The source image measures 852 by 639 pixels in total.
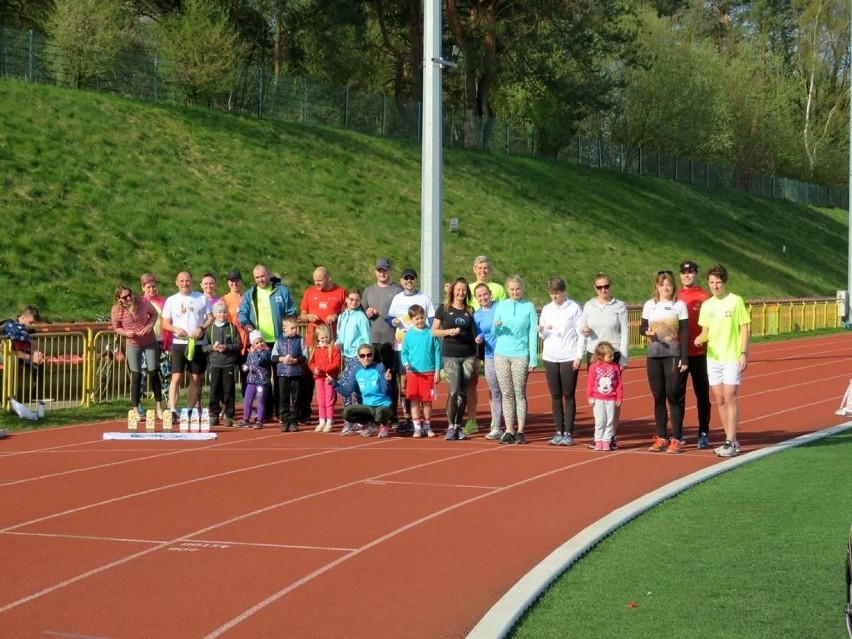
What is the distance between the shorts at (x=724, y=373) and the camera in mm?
14398

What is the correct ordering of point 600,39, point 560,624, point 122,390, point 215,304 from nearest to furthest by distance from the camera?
point 560,624 < point 215,304 < point 122,390 < point 600,39

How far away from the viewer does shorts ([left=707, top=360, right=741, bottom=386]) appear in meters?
14.4

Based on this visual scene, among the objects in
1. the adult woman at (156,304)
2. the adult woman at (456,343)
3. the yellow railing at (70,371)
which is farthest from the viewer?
the yellow railing at (70,371)

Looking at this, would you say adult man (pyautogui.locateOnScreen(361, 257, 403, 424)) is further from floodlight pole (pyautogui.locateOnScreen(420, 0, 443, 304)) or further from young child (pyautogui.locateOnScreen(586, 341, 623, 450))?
young child (pyautogui.locateOnScreen(586, 341, 623, 450))

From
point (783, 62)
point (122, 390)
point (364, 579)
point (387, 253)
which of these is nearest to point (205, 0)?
point (387, 253)

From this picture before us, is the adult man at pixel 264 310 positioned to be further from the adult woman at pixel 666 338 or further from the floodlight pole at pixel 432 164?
the adult woman at pixel 666 338

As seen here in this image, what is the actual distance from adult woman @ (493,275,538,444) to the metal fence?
2587cm

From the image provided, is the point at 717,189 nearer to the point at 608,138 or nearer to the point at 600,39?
the point at 608,138

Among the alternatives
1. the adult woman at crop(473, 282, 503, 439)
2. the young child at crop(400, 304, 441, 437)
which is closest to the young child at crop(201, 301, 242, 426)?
the young child at crop(400, 304, 441, 437)

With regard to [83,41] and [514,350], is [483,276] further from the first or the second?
[83,41]

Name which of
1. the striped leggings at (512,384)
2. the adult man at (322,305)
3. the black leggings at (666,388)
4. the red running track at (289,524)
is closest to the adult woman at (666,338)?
the black leggings at (666,388)

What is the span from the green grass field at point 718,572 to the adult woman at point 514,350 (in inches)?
146

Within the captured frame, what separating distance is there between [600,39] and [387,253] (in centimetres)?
2260

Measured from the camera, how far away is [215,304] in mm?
17469
